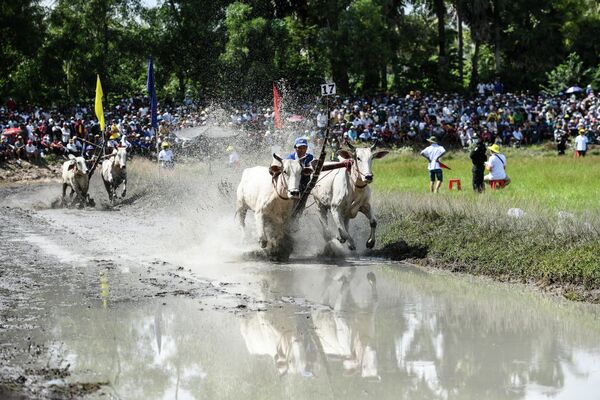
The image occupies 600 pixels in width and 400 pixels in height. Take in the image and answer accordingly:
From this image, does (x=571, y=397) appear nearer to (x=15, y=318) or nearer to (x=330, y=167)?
(x=15, y=318)

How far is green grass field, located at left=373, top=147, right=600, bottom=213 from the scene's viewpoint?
17.8m

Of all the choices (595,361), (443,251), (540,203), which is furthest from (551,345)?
(540,203)

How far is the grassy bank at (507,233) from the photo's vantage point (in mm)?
12922

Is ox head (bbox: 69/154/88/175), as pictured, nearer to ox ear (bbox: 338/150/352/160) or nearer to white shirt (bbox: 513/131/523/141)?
ox ear (bbox: 338/150/352/160)

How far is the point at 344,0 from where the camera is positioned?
4597cm

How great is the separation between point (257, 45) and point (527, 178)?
2061cm

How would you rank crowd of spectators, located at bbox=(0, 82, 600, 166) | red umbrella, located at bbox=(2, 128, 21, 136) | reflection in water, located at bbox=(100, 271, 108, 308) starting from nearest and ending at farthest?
reflection in water, located at bbox=(100, 271, 108, 308), red umbrella, located at bbox=(2, 128, 21, 136), crowd of spectators, located at bbox=(0, 82, 600, 166)

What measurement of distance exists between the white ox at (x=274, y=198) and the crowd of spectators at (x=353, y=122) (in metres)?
20.2

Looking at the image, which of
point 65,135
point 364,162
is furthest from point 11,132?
point 364,162

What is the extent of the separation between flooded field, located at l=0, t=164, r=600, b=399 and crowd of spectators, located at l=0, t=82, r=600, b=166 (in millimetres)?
21333

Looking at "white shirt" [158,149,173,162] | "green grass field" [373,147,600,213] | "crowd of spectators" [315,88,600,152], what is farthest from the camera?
"crowd of spectators" [315,88,600,152]

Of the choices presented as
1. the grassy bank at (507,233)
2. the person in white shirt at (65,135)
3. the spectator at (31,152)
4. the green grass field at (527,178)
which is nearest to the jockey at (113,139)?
the person in white shirt at (65,135)

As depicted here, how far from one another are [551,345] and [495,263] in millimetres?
4399

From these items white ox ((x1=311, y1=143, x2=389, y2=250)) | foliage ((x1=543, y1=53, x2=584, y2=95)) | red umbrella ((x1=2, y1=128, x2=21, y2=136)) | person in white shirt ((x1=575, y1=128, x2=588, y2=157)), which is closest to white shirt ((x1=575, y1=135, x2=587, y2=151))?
person in white shirt ((x1=575, y1=128, x2=588, y2=157))
